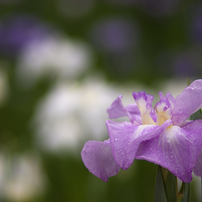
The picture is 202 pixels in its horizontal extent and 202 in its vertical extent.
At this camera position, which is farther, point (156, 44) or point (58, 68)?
point (156, 44)

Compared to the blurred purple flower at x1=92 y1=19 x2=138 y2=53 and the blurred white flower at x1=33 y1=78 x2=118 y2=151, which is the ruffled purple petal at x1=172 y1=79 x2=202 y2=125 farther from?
the blurred purple flower at x1=92 y1=19 x2=138 y2=53

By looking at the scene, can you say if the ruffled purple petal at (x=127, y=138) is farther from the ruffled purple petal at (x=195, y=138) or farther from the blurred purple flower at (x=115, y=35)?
the blurred purple flower at (x=115, y=35)

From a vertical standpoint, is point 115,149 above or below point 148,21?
below

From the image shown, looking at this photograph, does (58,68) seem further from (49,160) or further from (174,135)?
(174,135)

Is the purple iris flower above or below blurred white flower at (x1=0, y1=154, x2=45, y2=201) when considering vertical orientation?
above

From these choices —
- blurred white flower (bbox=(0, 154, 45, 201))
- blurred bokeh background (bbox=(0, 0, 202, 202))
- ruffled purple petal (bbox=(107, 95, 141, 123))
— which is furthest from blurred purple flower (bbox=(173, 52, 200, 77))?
ruffled purple petal (bbox=(107, 95, 141, 123))

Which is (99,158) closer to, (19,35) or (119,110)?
(119,110)

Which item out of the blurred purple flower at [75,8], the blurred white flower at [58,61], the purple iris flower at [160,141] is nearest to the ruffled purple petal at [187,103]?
the purple iris flower at [160,141]

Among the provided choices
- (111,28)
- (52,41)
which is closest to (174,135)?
(52,41)
